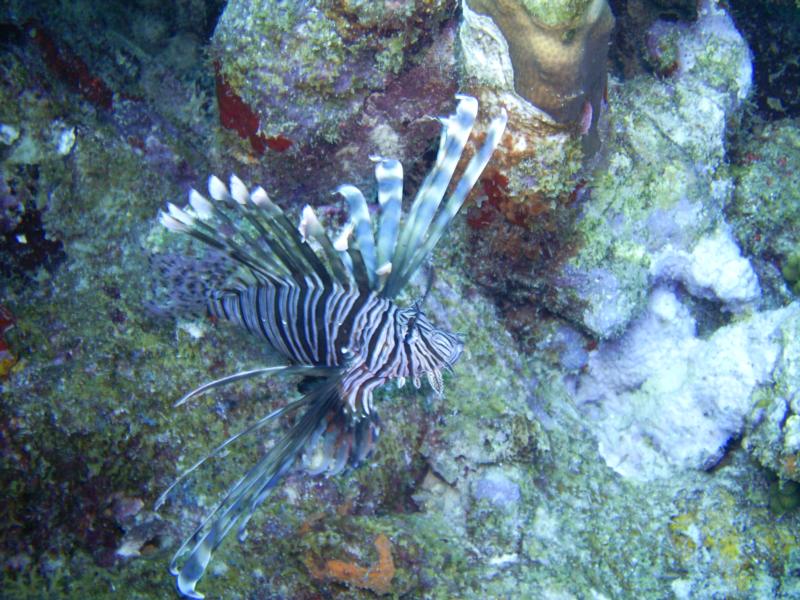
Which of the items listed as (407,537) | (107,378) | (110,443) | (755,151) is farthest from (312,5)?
(755,151)

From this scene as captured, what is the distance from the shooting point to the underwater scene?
2875 mm

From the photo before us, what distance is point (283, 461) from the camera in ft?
8.50

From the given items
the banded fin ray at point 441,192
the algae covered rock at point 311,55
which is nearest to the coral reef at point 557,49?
the algae covered rock at point 311,55

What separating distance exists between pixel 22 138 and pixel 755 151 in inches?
244

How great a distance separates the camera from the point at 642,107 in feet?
14.7

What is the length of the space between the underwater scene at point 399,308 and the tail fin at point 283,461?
0.06ft

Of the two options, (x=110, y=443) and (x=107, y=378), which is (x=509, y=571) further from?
(x=107, y=378)

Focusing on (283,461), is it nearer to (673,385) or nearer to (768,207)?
(673,385)

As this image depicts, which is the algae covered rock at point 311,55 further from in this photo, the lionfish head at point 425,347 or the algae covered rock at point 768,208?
the algae covered rock at point 768,208

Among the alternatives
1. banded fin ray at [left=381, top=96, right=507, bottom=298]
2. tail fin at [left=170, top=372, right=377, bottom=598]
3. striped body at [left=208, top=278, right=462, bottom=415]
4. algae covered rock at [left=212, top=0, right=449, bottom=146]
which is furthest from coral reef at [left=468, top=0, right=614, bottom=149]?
tail fin at [left=170, top=372, right=377, bottom=598]

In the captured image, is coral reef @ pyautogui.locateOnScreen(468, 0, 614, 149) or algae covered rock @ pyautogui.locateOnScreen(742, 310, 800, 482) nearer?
coral reef @ pyautogui.locateOnScreen(468, 0, 614, 149)

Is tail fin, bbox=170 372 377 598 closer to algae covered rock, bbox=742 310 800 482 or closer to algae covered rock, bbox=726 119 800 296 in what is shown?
algae covered rock, bbox=742 310 800 482

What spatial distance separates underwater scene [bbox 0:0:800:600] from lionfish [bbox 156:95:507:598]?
21 mm

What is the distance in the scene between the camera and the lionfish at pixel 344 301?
8.66 feet
